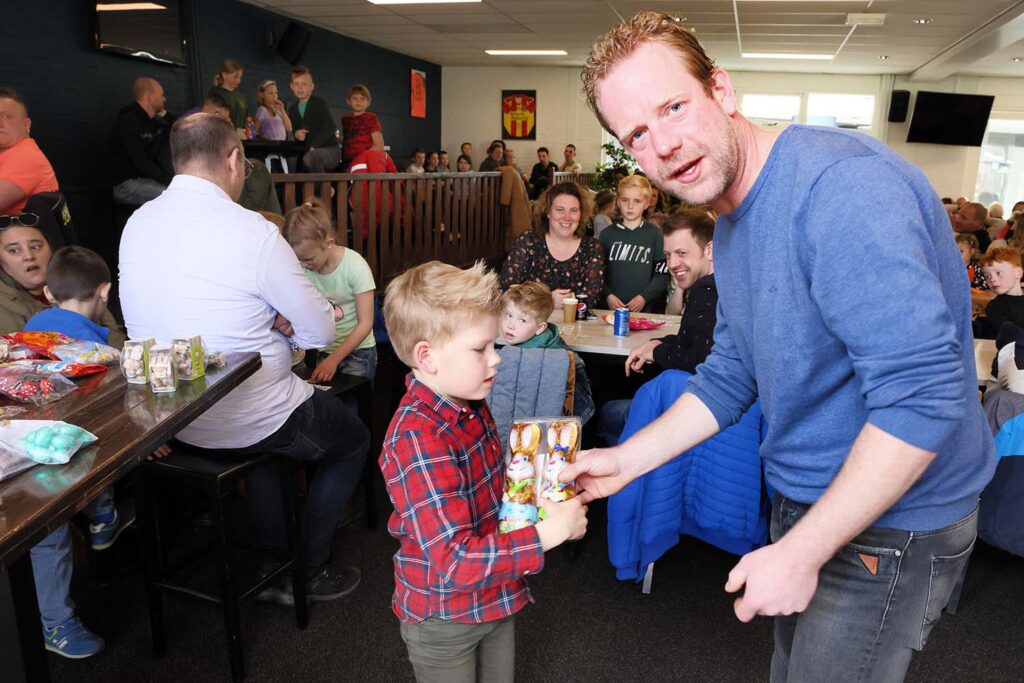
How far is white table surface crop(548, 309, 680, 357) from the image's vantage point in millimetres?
3205

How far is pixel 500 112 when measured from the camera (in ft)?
49.0

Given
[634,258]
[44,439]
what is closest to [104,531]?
[44,439]

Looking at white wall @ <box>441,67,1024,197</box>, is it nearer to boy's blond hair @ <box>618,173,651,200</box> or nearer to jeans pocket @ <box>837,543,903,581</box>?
boy's blond hair @ <box>618,173,651,200</box>

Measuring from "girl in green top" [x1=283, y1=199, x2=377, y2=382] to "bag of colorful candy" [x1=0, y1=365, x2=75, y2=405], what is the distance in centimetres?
145

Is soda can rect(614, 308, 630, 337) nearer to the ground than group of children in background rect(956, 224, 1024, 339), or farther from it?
nearer to the ground

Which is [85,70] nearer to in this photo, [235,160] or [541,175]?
[235,160]

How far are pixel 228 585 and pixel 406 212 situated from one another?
397 centimetres

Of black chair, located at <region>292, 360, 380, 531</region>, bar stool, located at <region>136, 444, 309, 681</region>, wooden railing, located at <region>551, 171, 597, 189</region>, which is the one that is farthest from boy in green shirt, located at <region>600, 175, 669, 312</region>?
wooden railing, located at <region>551, 171, 597, 189</region>

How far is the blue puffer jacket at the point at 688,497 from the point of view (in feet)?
7.95

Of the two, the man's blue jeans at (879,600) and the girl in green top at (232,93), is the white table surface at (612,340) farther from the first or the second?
the girl in green top at (232,93)

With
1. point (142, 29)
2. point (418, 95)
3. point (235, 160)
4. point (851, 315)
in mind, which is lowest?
point (851, 315)

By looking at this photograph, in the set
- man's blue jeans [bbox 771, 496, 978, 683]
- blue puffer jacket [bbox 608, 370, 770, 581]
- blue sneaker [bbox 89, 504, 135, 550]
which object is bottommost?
blue sneaker [bbox 89, 504, 135, 550]

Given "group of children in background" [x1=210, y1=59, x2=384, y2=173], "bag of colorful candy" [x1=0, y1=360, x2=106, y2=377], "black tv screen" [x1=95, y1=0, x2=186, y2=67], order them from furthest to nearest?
"group of children in background" [x1=210, y1=59, x2=384, y2=173], "black tv screen" [x1=95, y1=0, x2=186, y2=67], "bag of colorful candy" [x1=0, y1=360, x2=106, y2=377]

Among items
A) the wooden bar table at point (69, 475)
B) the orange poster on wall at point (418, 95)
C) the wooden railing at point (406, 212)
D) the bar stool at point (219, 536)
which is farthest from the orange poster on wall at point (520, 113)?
the wooden bar table at point (69, 475)
